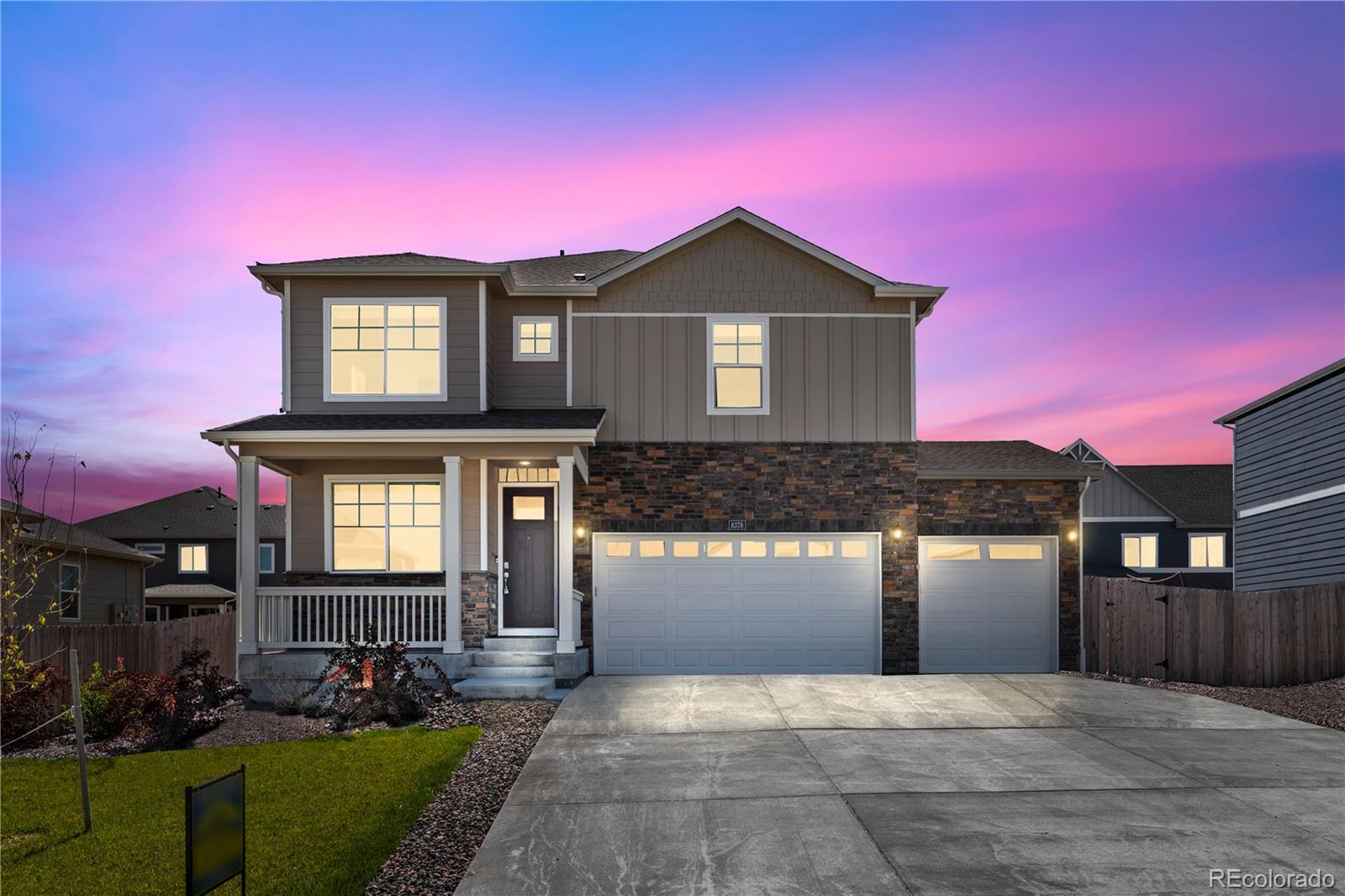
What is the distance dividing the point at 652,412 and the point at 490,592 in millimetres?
3720

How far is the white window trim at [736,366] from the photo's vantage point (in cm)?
1480

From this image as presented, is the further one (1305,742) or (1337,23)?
(1337,23)

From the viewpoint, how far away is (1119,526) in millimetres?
30828

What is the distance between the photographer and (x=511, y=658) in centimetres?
1312

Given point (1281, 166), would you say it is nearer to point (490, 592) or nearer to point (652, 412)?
point (652, 412)

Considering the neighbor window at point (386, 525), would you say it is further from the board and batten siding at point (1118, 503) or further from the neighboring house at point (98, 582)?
the board and batten siding at point (1118, 503)

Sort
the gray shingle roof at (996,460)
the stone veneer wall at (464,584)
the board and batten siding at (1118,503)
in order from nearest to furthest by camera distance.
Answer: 1. the stone veneer wall at (464,584)
2. the gray shingle roof at (996,460)
3. the board and batten siding at (1118,503)

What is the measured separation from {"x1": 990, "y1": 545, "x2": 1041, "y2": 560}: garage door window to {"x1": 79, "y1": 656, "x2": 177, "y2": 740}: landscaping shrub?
39.7 feet

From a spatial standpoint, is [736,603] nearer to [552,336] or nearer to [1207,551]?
[552,336]

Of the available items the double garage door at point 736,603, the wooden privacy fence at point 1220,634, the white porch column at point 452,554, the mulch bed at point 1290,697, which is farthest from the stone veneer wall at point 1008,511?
the white porch column at point 452,554

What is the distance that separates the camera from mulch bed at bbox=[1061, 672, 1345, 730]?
35.4ft

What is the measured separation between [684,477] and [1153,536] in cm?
2252

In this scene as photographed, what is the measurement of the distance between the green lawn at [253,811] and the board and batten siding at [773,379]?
6.39 metres

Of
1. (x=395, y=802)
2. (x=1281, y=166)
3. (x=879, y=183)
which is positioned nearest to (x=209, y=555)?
(x=879, y=183)
